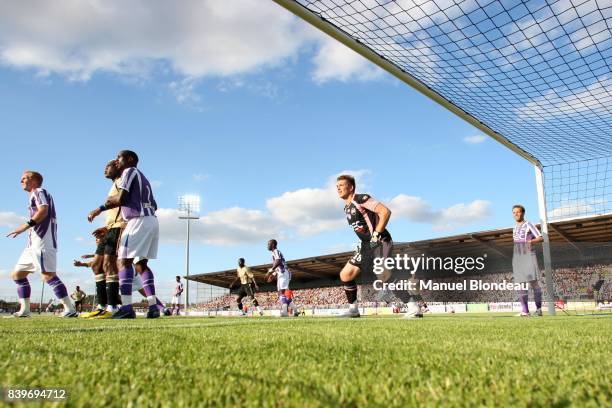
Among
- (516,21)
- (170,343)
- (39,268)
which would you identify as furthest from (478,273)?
(170,343)

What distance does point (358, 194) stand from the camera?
7066 millimetres

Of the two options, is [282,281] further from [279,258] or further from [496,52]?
[496,52]

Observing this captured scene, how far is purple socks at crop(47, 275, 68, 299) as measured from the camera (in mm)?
7914

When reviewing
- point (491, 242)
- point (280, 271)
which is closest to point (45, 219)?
point (280, 271)

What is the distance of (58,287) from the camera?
7965 millimetres

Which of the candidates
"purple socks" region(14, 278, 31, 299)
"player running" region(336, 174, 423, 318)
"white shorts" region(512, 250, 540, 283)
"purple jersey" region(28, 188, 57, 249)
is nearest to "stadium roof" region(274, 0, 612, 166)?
"player running" region(336, 174, 423, 318)

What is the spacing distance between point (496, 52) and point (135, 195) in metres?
6.47

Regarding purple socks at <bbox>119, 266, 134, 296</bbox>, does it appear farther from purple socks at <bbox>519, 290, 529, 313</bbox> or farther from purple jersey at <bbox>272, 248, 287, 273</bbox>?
purple socks at <bbox>519, 290, 529, 313</bbox>

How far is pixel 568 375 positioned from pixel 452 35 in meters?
7.17

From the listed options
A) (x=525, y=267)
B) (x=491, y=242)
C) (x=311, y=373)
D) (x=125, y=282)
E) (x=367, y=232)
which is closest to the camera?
(x=311, y=373)

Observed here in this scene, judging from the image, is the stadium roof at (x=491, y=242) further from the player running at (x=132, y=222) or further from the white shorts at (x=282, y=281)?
the player running at (x=132, y=222)

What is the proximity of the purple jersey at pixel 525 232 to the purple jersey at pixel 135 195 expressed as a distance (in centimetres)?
779

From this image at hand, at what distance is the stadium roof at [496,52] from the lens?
22.7ft

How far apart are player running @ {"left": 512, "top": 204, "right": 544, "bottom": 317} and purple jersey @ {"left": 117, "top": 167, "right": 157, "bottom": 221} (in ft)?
25.2
